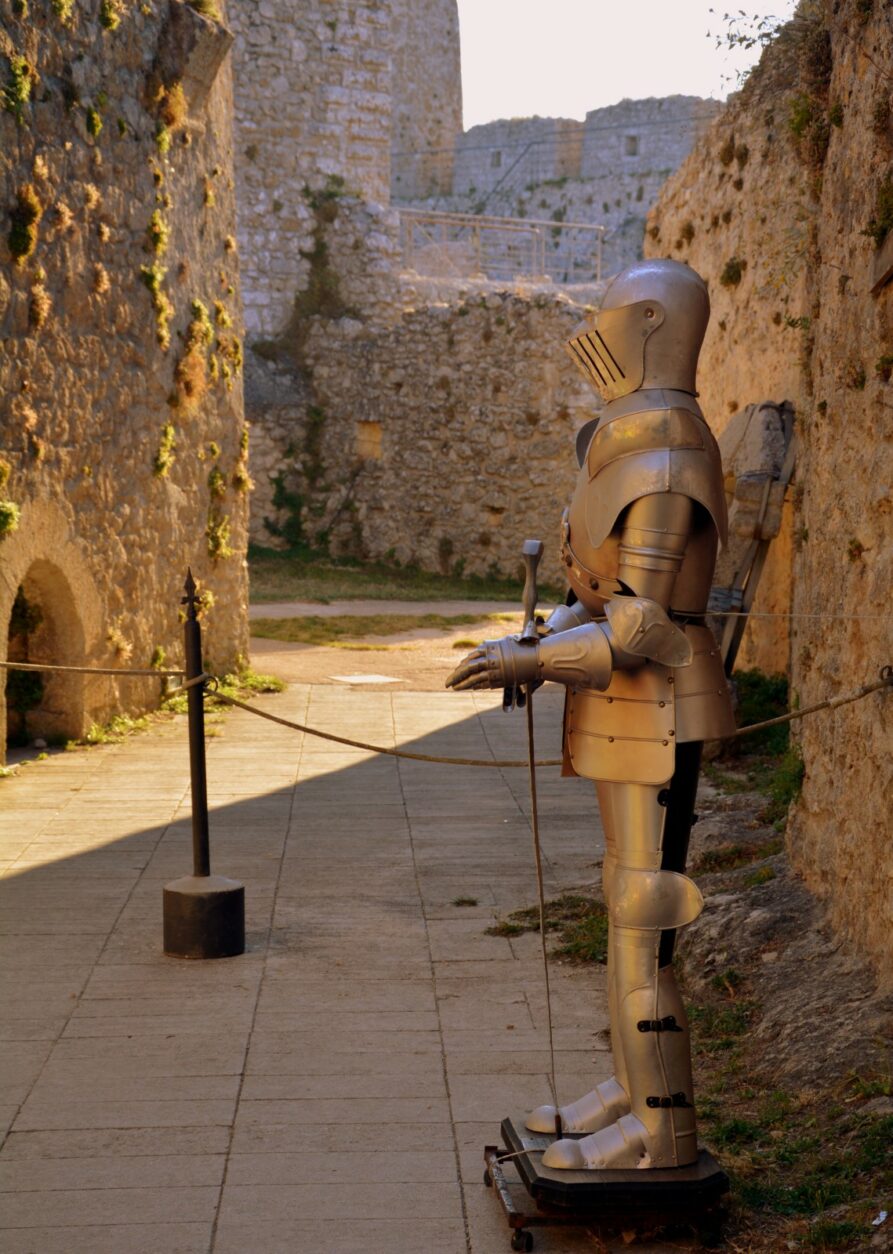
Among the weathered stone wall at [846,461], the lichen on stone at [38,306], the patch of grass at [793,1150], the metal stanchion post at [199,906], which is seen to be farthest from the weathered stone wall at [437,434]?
the patch of grass at [793,1150]

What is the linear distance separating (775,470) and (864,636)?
4.94m

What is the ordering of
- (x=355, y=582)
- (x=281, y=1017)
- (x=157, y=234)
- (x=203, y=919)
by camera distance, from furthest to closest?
(x=355, y=582) < (x=157, y=234) < (x=203, y=919) < (x=281, y=1017)

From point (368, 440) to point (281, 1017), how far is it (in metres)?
17.7

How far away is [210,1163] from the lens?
3850 mm

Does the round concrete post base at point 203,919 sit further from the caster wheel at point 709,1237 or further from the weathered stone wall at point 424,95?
the weathered stone wall at point 424,95

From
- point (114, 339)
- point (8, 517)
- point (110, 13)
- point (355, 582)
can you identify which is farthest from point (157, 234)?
point (355, 582)

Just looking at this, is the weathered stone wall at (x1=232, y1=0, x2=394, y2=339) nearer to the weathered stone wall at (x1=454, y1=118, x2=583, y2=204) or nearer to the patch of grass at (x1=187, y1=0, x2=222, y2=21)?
the weathered stone wall at (x1=454, y1=118, x2=583, y2=204)

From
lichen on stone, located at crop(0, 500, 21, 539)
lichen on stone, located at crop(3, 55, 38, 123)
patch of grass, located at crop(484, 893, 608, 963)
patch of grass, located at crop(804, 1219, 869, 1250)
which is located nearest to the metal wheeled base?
patch of grass, located at crop(804, 1219, 869, 1250)

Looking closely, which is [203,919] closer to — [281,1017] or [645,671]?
[281,1017]

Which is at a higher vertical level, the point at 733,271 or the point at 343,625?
the point at 733,271

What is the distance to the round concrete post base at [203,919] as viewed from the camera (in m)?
5.59

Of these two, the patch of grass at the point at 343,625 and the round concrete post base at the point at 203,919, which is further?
the patch of grass at the point at 343,625

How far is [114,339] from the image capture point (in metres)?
10.1

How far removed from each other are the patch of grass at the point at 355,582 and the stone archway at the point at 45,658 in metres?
8.18
